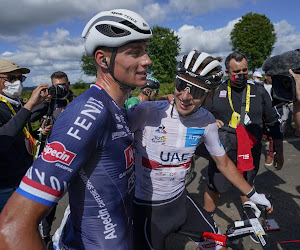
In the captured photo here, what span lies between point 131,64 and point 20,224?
1074 mm

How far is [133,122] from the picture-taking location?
211cm

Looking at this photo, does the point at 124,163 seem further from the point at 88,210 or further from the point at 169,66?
the point at 169,66

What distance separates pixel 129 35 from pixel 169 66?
6085 centimetres

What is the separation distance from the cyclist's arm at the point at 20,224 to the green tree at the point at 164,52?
58540 mm

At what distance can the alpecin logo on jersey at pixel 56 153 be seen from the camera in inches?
39.7

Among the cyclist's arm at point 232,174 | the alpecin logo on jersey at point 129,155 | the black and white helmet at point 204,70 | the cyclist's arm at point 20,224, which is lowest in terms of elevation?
the cyclist's arm at point 232,174

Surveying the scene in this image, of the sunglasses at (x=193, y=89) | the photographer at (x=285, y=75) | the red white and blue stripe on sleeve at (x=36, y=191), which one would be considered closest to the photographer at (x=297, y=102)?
the photographer at (x=285, y=75)

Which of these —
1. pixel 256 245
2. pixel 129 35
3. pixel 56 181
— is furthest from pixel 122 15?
pixel 256 245

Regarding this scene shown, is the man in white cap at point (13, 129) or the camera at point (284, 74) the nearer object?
the camera at point (284, 74)

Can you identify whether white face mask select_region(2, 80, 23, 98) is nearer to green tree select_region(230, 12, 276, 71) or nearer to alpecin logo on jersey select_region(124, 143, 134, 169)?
alpecin logo on jersey select_region(124, 143, 134, 169)

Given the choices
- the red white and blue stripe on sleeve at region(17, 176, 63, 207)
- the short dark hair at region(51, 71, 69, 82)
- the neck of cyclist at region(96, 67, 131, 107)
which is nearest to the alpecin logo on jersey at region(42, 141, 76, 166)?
the red white and blue stripe on sleeve at region(17, 176, 63, 207)

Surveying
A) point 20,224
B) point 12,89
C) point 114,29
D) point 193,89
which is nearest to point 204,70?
point 193,89

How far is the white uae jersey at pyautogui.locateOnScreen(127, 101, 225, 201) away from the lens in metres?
2.21

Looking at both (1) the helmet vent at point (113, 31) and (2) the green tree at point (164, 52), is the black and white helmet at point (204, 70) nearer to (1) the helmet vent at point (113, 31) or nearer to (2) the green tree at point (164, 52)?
(1) the helmet vent at point (113, 31)
